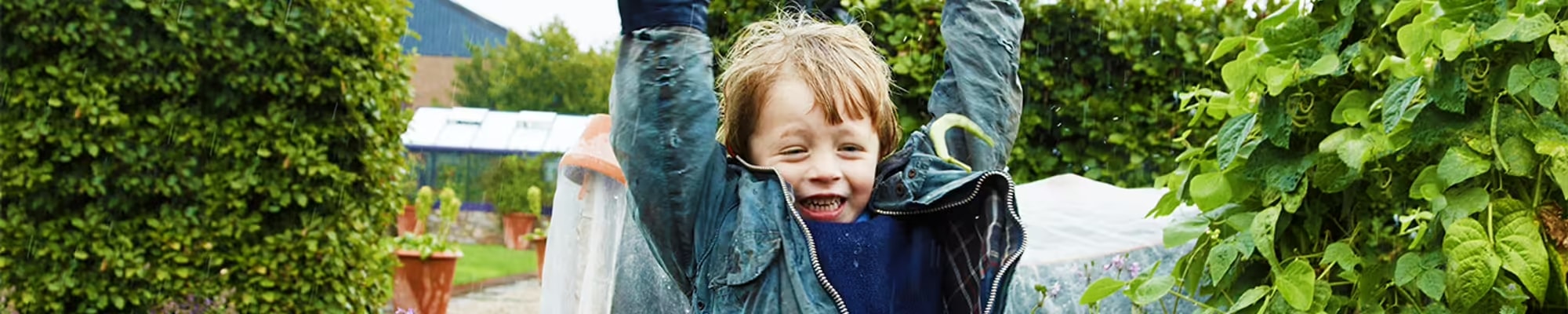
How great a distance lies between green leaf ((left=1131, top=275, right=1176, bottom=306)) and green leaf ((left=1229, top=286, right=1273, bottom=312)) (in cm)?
18

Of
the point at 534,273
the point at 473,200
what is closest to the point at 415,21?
the point at 473,200

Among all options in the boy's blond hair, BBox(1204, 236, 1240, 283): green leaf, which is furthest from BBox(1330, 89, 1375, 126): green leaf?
the boy's blond hair

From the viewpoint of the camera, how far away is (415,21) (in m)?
35.3

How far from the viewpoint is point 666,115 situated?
1.70 metres

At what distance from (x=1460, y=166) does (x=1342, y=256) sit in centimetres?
23

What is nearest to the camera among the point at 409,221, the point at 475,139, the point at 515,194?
the point at 409,221

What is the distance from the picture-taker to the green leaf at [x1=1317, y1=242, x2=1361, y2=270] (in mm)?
1807

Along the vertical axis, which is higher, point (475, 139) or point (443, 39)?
point (475, 139)

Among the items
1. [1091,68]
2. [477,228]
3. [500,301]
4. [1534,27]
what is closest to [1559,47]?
[1534,27]

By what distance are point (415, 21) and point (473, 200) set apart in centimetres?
1401

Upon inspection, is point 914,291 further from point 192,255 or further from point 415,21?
point 415,21

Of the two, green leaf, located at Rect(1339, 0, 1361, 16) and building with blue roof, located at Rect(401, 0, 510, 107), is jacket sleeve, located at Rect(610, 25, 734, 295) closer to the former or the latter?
green leaf, located at Rect(1339, 0, 1361, 16)

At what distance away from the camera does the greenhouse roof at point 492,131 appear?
2472 centimetres

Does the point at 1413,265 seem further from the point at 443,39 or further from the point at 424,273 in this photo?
the point at 443,39
